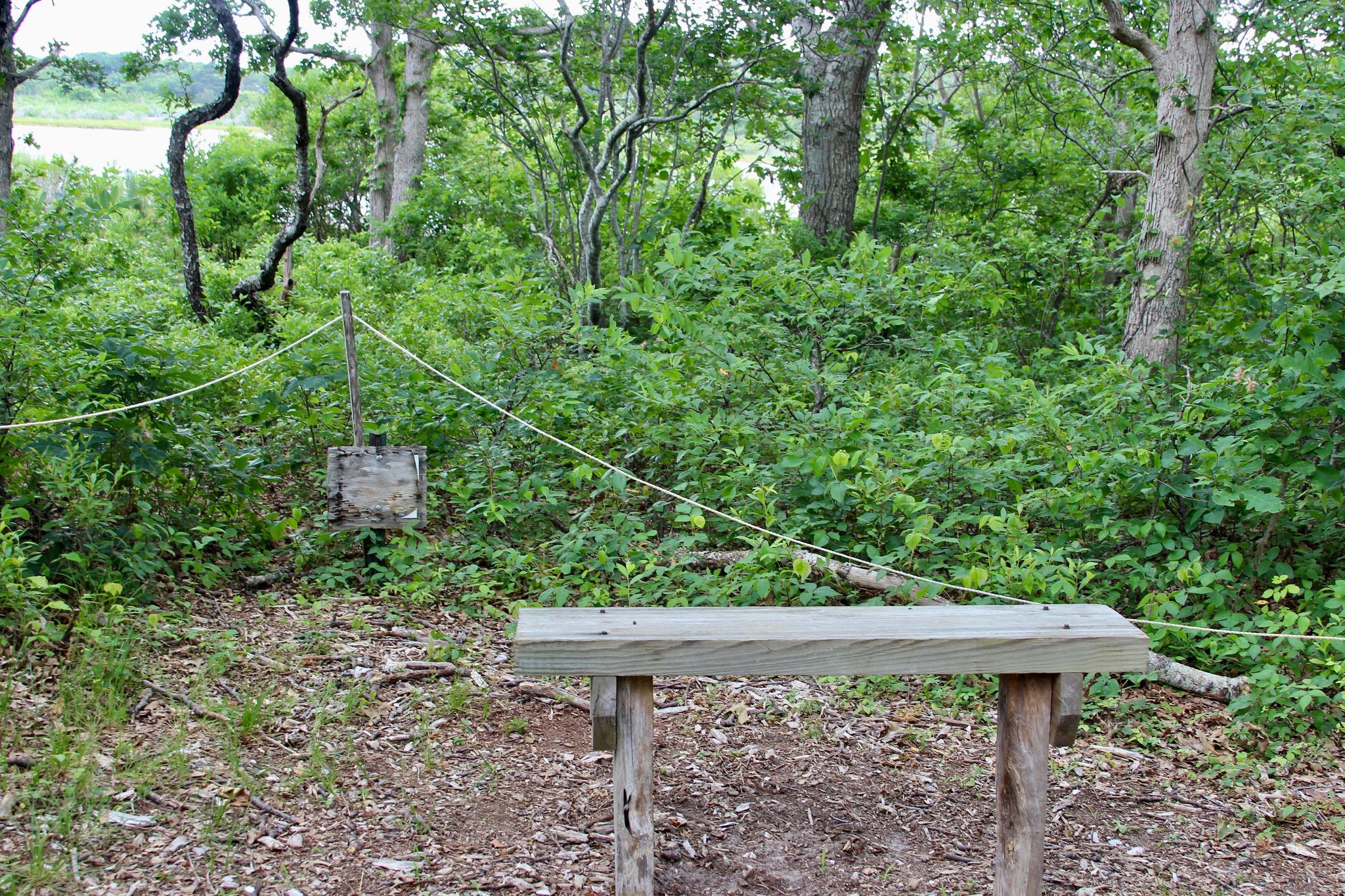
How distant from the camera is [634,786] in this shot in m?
2.78

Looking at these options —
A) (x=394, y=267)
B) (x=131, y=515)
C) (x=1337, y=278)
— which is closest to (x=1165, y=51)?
(x=1337, y=278)

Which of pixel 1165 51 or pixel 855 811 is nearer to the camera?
pixel 855 811

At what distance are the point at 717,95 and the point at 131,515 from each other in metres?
6.38

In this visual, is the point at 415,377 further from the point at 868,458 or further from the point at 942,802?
the point at 942,802

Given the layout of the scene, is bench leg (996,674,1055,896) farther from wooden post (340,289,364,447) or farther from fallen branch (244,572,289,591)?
fallen branch (244,572,289,591)

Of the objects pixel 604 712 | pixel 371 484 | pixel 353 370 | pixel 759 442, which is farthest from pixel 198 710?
pixel 759 442

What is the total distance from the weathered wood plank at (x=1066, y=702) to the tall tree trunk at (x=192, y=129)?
27.5 feet

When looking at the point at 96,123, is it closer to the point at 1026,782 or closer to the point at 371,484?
the point at 371,484

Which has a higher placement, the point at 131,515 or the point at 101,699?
the point at 131,515

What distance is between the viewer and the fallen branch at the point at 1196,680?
4.27 meters

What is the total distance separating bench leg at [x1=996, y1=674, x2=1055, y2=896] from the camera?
9.35 ft

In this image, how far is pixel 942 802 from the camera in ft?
11.7

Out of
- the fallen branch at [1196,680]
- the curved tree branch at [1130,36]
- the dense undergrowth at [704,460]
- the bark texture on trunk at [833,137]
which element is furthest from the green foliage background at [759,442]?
the bark texture on trunk at [833,137]

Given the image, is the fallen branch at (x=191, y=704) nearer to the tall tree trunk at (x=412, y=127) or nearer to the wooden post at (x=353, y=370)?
the wooden post at (x=353, y=370)
